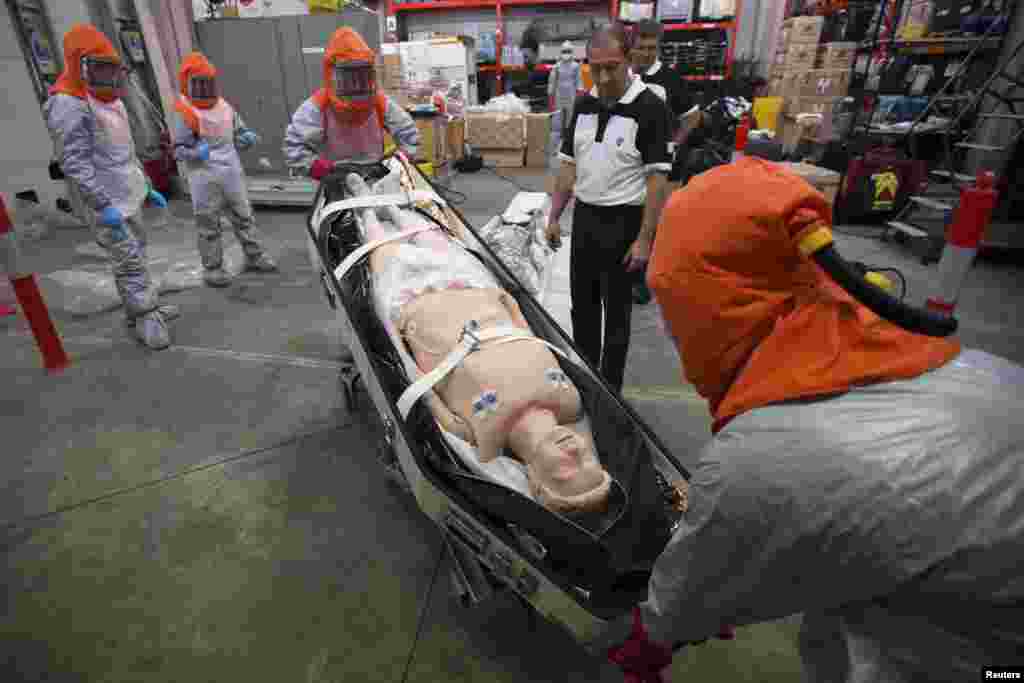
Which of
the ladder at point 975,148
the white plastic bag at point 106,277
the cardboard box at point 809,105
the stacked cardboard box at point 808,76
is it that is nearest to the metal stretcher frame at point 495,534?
the white plastic bag at point 106,277

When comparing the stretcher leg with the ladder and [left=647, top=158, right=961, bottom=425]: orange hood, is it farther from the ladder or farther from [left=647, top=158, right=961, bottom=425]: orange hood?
the ladder

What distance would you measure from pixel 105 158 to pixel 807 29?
366 inches

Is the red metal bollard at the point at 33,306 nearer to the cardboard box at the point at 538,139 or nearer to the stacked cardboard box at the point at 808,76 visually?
the cardboard box at the point at 538,139

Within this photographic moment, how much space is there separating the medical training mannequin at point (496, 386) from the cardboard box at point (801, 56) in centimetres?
857

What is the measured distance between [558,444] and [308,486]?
4.39ft

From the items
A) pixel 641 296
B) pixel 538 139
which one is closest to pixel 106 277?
pixel 641 296

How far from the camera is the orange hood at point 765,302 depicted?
30.7 inches

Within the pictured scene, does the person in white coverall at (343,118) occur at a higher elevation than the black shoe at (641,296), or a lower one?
higher

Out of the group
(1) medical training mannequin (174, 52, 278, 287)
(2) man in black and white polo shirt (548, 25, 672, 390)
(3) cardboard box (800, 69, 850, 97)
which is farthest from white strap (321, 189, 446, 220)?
(3) cardboard box (800, 69, 850, 97)

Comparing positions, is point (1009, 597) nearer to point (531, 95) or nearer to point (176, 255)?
point (176, 255)

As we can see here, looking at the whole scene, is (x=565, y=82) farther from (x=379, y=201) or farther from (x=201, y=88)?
(x=379, y=201)

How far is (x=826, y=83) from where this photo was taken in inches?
306

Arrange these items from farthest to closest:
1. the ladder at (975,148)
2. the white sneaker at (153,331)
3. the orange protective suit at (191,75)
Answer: the ladder at (975,148), the orange protective suit at (191,75), the white sneaker at (153,331)

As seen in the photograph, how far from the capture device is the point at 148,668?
1.60 metres
